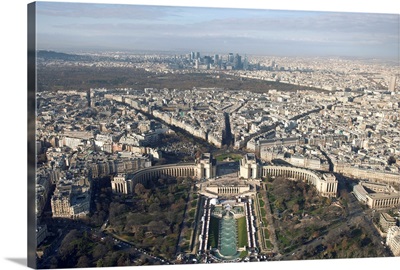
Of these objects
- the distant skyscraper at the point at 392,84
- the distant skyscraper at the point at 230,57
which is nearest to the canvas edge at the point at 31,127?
the distant skyscraper at the point at 230,57

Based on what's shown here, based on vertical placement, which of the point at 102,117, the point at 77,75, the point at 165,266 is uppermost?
the point at 77,75

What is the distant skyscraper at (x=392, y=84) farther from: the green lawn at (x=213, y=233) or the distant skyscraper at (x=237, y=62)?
the green lawn at (x=213, y=233)

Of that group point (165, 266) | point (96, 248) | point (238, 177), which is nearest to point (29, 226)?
point (96, 248)

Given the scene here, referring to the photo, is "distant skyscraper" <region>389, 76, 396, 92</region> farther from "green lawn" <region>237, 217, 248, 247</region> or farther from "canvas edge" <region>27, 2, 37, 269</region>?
"canvas edge" <region>27, 2, 37, 269</region>

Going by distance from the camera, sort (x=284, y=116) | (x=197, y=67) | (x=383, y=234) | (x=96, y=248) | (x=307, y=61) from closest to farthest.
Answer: (x=96, y=248), (x=383, y=234), (x=307, y=61), (x=284, y=116), (x=197, y=67)

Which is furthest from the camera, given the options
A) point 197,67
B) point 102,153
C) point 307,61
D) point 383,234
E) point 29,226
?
point 197,67

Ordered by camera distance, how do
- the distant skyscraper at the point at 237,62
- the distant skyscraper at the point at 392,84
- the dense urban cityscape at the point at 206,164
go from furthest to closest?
1. the distant skyscraper at the point at 237,62
2. the distant skyscraper at the point at 392,84
3. the dense urban cityscape at the point at 206,164

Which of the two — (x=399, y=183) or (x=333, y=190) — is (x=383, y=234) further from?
(x=399, y=183)
